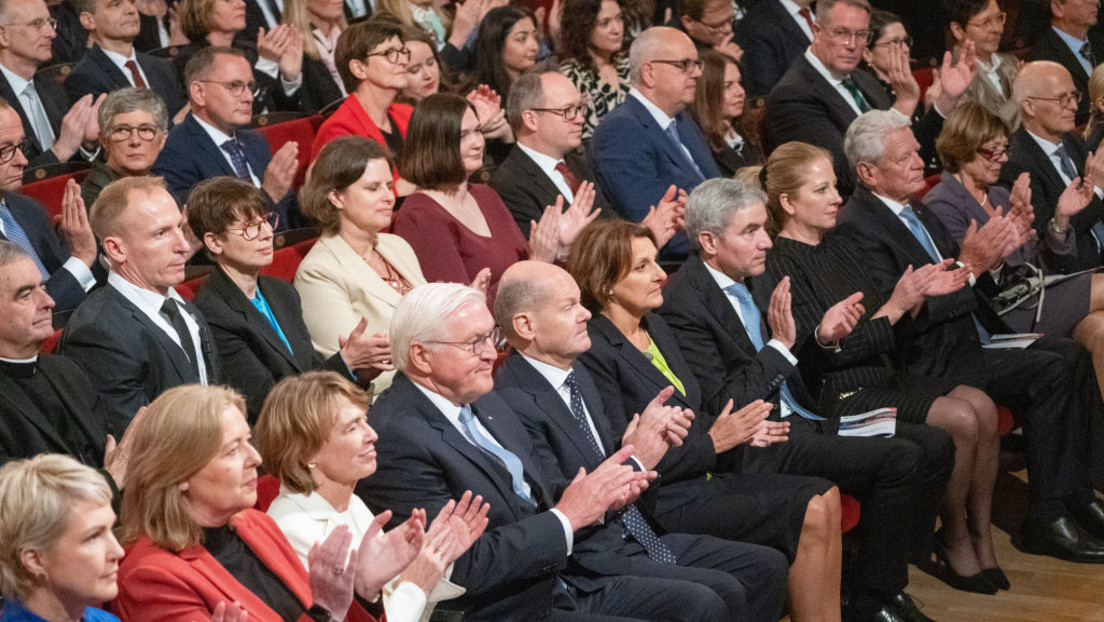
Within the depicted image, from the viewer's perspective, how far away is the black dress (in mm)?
4062

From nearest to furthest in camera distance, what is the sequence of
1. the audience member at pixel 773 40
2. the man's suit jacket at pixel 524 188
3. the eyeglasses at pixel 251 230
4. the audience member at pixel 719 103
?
the eyeglasses at pixel 251 230 → the man's suit jacket at pixel 524 188 → the audience member at pixel 719 103 → the audience member at pixel 773 40

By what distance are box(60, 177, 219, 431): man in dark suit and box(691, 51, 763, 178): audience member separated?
2535 mm

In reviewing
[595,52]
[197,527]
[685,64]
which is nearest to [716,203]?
[685,64]

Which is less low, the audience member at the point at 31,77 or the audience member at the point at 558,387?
the audience member at the point at 31,77

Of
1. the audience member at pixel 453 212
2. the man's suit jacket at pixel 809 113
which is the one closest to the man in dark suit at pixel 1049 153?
the man's suit jacket at pixel 809 113

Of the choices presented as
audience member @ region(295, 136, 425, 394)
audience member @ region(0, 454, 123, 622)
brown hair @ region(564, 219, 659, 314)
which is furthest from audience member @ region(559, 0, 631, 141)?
audience member @ region(0, 454, 123, 622)

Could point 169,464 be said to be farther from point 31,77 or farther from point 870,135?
point 870,135

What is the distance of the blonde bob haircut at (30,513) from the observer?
1987mm

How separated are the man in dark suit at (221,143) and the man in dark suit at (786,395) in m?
1.29

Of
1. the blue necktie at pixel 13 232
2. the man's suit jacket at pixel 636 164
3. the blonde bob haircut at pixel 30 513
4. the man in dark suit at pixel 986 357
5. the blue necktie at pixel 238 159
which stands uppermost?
the blonde bob haircut at pixel 30 513

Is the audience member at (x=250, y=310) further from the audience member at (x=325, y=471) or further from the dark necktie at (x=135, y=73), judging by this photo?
the dark necktie at (x=135, y=73)

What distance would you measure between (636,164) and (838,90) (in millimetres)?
1090

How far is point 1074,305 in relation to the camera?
474 centimetres

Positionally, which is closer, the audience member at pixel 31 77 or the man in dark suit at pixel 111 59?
the audience member at pixel 31 77
